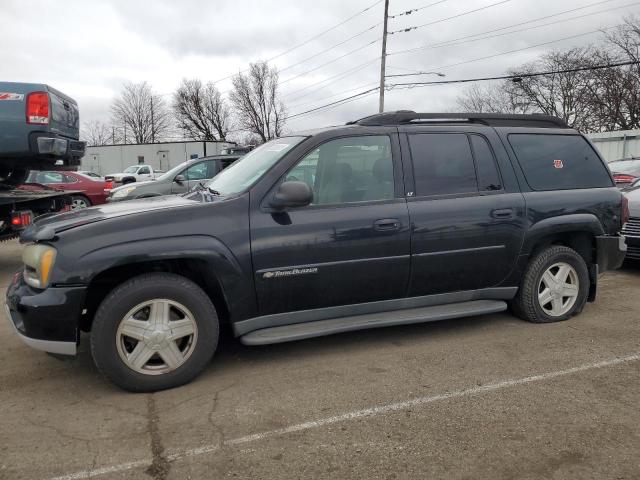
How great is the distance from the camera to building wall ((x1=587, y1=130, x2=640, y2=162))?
25469 millimetres

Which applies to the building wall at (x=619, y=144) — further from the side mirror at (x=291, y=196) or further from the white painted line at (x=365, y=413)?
the side mirror at (x=291, y=196)

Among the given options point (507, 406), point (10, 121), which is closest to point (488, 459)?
point (507, 406)

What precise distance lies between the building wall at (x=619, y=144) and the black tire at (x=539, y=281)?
2383cm

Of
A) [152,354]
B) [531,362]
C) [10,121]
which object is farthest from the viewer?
[10,121]

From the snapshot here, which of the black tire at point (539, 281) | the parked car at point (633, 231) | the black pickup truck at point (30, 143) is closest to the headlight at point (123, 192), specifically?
the black pickup truck at point (30, 143)

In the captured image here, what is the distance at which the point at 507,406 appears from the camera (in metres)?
3.07

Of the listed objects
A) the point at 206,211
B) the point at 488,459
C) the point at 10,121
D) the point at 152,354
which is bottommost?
the point at 488,459

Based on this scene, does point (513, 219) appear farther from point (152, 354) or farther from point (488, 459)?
point (152, 354)

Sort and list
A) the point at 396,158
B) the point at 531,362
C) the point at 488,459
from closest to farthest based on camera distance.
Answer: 1. the point at 488,459
2. the point at 531,362
3. the point at 396,158

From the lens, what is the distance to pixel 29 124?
6.47 m

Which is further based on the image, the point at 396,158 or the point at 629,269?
the point at 629,269

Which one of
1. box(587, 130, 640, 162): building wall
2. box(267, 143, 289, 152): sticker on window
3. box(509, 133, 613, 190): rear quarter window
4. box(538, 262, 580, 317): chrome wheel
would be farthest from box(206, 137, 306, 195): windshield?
box(587, 130, 640, 162): building wall

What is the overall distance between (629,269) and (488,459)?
5697mm

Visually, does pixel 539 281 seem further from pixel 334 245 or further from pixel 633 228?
pixel 633 228
